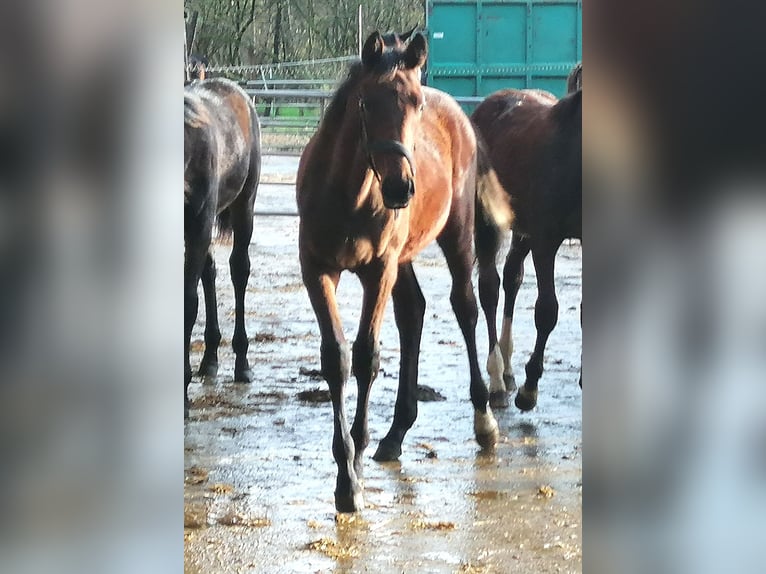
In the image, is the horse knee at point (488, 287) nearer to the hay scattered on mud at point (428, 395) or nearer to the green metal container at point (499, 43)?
the hay scattered on mud at point (428, 395)

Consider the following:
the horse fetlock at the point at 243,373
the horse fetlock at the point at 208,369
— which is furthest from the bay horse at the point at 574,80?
the horse fetlock at the point at 208,369

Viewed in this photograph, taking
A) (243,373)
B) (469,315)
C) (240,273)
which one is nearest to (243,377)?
(243,373)

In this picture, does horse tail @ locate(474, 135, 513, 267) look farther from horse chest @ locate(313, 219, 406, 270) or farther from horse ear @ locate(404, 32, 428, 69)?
horse ear @ locate(404, 32, 428, 69)

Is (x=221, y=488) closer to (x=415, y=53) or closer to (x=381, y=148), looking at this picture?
(x=381, y=148)

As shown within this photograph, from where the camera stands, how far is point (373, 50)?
268 cm

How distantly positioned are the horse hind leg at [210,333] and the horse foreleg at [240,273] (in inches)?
3.5

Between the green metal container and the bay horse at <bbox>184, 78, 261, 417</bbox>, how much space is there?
0.86 meters

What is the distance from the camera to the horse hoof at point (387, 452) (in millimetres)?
3410

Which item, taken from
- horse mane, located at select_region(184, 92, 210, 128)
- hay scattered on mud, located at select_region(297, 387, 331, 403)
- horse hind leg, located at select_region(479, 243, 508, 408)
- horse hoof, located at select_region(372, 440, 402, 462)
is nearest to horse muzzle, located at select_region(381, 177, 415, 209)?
horse hoof, located at select_region(372, 440, 402, 462)

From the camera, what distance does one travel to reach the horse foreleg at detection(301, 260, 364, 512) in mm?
2941

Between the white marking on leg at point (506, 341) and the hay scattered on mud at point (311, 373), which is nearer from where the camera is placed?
the hay scattered on mud at point (311, 373)
